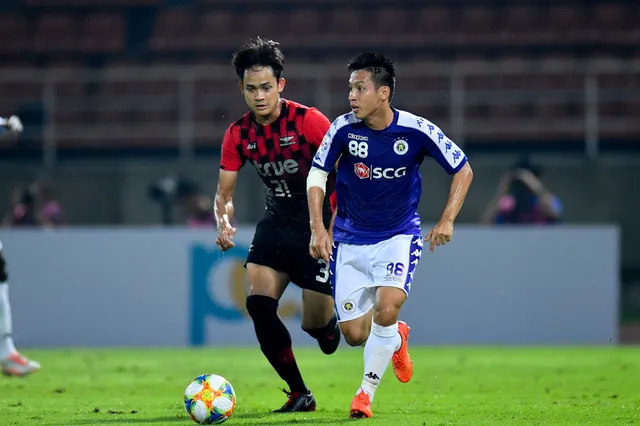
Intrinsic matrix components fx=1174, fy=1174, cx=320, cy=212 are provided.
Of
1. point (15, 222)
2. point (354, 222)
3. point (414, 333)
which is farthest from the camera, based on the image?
point (15, 222)

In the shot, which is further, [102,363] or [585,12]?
[585,12]

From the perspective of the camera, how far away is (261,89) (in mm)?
7770

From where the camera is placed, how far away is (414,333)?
15484mm

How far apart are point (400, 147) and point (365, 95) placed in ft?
1.34

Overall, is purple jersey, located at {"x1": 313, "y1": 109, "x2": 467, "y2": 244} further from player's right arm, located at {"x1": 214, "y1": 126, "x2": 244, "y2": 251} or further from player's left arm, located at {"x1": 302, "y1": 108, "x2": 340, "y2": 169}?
player's right arm, located at {"x1": 214, "y1": 126, "x2": 244, "y2": 251}

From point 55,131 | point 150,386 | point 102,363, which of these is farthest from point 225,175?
point 55,131

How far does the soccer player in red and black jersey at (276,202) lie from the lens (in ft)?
25.6

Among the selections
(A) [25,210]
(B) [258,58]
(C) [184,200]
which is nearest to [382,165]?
(B) [258,58]

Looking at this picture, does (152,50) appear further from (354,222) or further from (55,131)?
(354,222)

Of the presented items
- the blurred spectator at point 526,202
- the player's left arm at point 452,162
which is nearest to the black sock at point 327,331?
the player's left arm at point 452,162

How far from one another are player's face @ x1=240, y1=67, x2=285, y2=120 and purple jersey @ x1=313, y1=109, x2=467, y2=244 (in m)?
0.50

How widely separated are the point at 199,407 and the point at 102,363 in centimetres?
621

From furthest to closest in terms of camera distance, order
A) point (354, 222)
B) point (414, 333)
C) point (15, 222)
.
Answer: point (15, 222) < point (414, 333) < point (354, 222)

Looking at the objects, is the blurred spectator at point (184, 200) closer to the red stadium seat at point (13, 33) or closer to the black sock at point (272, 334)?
the red stadium seat at point (13, 33)
